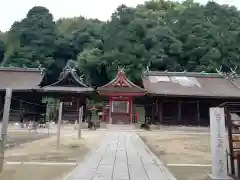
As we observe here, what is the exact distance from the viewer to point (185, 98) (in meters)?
30.5

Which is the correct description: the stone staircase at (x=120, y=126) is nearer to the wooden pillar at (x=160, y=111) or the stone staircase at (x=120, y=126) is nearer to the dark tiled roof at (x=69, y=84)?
the wooden pillar at (x=160, y=111)

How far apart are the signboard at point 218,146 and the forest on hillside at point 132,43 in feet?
125

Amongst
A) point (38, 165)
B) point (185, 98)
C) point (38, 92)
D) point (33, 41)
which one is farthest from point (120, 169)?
A: point (33, 41)

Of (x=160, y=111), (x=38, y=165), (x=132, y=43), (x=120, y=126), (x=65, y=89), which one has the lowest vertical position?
(x=38, y=165)

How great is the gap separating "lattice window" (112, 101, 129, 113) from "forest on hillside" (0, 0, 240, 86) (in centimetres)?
1360

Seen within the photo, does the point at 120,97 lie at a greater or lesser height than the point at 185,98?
greater

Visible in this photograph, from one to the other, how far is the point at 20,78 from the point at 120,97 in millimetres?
12095

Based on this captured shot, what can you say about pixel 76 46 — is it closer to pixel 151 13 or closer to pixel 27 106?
pixel 151 13

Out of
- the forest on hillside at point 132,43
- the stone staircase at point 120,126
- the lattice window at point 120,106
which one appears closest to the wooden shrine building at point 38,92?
Answer: the lattice window at point 120,106

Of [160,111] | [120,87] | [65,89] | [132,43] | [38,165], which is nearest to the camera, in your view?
[38,165]

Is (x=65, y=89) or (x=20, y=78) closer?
(x=65, y=89)

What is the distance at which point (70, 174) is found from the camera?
272 inches

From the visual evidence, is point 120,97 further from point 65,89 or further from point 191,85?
point 191,85

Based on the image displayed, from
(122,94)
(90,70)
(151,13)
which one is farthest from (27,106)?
(151,13)
